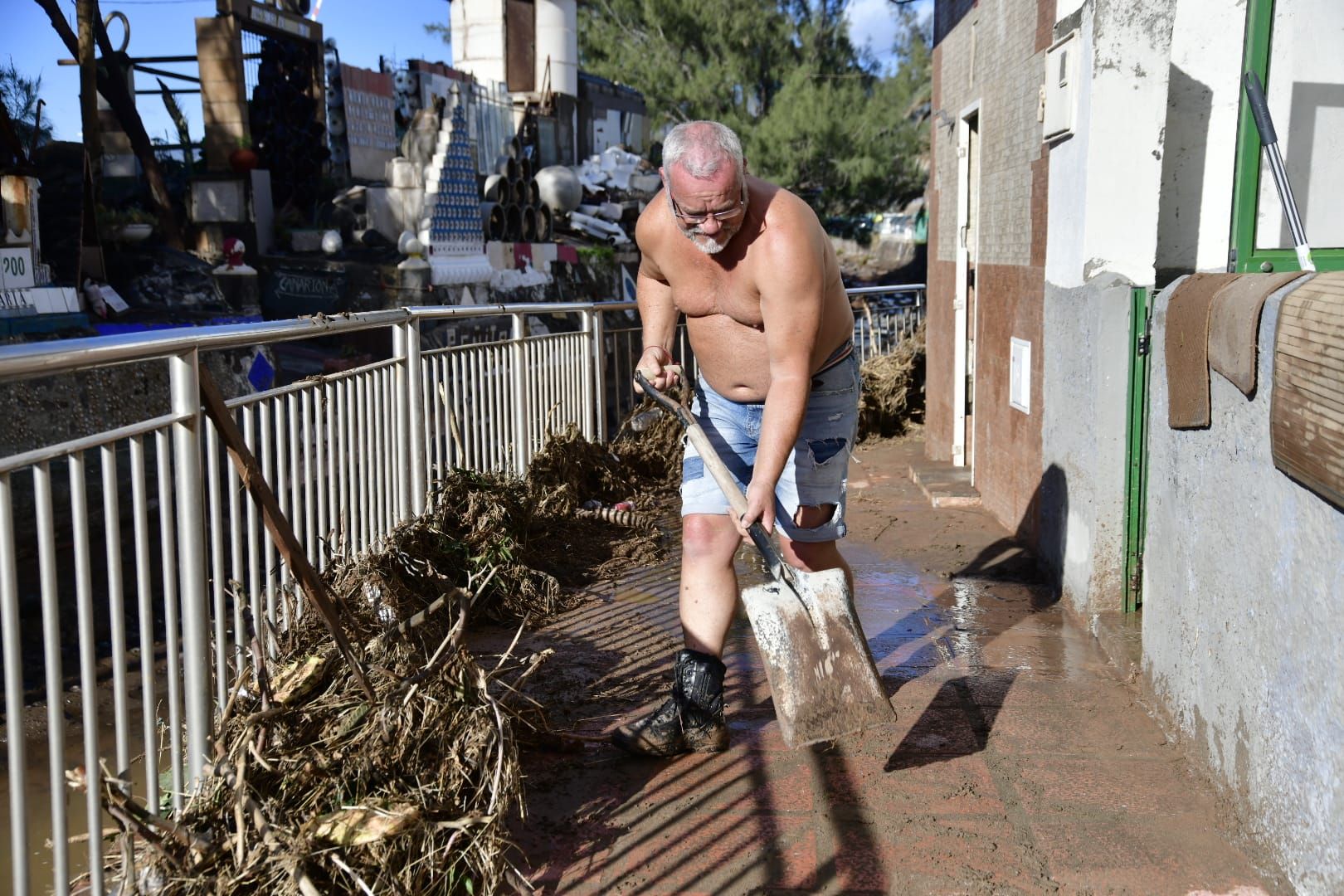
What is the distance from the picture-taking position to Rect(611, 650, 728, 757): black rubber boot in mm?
3178

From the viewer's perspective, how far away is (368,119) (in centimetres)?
1947

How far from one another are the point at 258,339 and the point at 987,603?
3.20 meters

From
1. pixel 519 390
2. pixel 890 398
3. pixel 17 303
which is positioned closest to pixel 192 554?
pixel 519 390

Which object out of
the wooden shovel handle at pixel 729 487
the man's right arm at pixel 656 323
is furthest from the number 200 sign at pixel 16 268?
the wooden shovel handle at pixel 729 487

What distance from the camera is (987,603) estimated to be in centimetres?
473

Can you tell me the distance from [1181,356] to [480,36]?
84.4 feet

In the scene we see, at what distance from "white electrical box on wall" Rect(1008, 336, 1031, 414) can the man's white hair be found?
2731 millimetres

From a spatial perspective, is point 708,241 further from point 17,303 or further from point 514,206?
point 514,206

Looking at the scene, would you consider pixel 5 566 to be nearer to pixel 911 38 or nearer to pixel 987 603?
pixel 987 603

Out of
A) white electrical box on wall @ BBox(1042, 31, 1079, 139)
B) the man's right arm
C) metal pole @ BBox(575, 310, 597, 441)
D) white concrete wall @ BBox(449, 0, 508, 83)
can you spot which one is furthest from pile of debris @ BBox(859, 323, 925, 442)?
white concrete wall @ BBox(449, 0, 508, 83)

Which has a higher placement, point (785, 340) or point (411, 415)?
point (785, 340)

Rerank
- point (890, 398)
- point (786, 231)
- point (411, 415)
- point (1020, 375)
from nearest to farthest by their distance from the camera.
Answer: point (786, 231) < point (411, 415) < point (1020, 375) < point (890, 398)

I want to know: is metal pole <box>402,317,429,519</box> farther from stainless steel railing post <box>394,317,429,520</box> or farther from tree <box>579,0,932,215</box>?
tree <box>579,0,932,215</box>

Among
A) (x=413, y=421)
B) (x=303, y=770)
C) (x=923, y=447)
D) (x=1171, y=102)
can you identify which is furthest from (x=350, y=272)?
(x=303, y=770)
